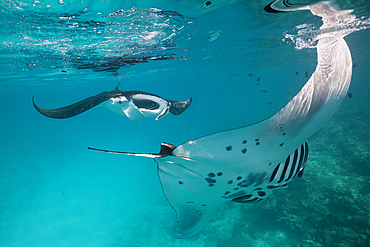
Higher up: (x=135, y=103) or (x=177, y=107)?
(x=135, y=103)

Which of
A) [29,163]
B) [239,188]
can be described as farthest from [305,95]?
[29,163]

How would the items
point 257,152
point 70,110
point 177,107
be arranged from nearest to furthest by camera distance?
1. point 257,152
2. point 70,110
3. point 177,107

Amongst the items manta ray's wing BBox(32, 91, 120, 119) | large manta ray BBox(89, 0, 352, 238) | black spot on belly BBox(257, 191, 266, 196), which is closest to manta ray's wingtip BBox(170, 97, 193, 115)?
manta ray's wing BBox(32, 91, 120, 119)

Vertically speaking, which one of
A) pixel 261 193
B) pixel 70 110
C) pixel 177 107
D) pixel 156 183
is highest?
pixel 70 110

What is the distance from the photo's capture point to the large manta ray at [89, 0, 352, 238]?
1.75 metres

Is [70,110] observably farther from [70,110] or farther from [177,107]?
[177,107]

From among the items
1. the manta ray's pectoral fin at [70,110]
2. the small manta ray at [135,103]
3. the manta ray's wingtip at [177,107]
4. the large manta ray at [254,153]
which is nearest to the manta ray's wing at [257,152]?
the large manta ray at [254,153]

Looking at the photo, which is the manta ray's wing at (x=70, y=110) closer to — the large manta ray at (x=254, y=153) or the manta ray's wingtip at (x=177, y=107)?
the manta ray's wingtip at (x=177, y=107)

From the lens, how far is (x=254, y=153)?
6.53 ft

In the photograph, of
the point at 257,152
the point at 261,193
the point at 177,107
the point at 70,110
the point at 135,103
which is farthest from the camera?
the point at 177,107

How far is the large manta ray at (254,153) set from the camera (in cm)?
175

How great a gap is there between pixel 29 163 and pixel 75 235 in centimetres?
1686

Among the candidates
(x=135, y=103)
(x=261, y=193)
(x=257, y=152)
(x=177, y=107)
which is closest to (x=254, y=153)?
(x=257, y=152)

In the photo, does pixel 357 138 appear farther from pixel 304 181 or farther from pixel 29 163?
pixel 29 163
